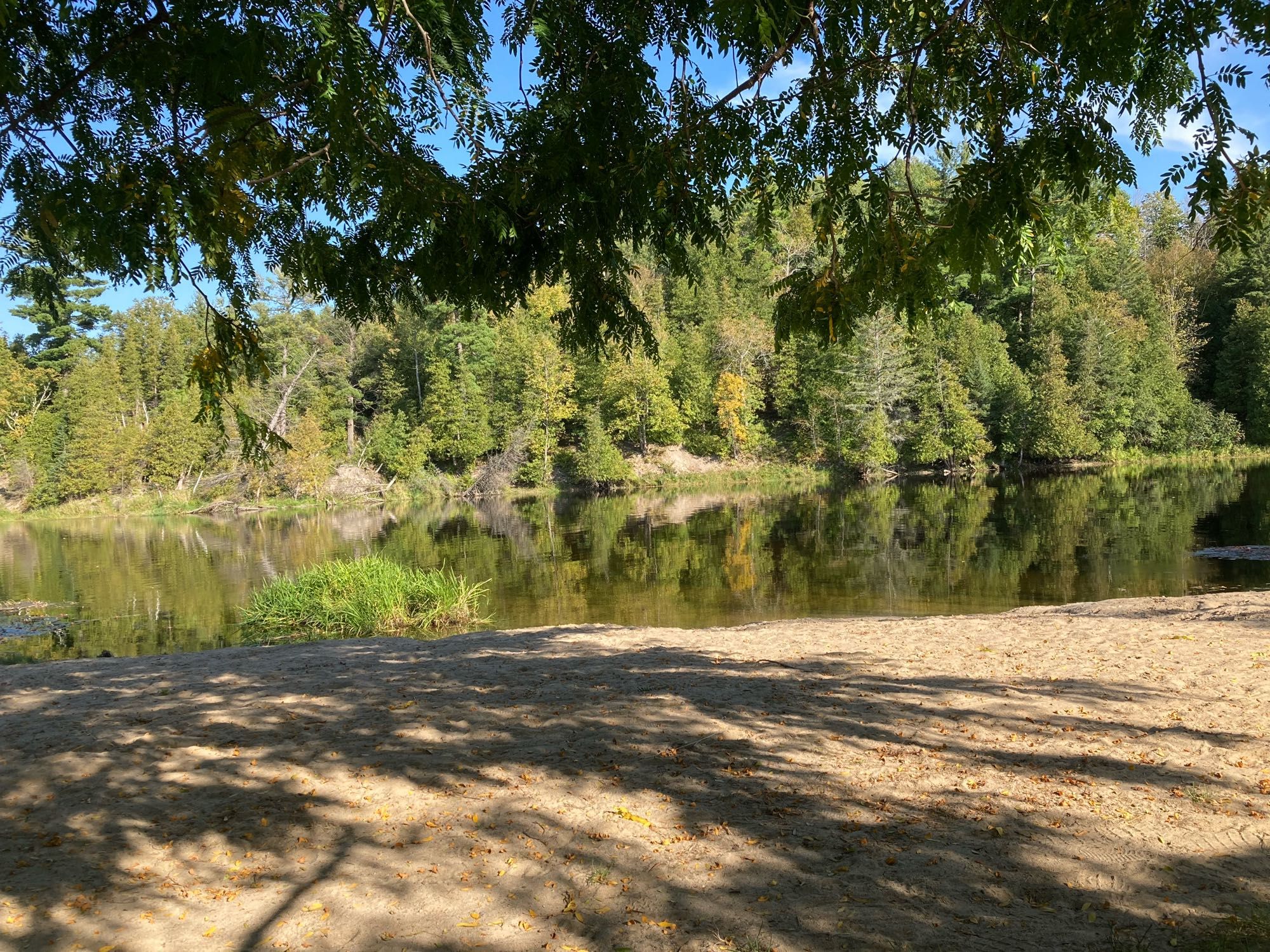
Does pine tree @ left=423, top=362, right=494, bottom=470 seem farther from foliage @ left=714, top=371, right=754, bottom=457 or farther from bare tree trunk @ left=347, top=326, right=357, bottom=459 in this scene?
foliage @ left=714, top=371, right=754, bottom=457

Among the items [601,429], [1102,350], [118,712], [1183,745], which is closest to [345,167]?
[118,712]

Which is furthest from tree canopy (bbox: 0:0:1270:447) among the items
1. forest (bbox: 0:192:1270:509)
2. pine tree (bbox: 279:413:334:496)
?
pine tree (bbox: 279:413:334:496)

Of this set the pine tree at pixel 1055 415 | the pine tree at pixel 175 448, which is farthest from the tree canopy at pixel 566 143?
the pine tree at pixel 175 448

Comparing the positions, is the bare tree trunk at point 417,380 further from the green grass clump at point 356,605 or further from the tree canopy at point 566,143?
the tree canopy at point 566,143

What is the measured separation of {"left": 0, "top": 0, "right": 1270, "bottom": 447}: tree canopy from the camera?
122 inches

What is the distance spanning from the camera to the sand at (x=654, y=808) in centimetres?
293

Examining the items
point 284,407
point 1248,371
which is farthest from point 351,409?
point 1248,371

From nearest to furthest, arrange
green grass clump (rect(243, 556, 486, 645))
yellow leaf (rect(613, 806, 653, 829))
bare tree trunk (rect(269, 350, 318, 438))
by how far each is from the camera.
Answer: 1. yellow leaf (rect(613, 806, 653, 829))
2. green grass clump (rect(243, 556, 486, 645))
3. bare tree trunk (rect(269, 350, 318, 438))

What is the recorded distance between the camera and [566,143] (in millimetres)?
3512

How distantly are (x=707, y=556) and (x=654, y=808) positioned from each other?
15.8 metres

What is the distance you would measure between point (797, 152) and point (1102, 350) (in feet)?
147

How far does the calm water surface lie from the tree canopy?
924 centimetres

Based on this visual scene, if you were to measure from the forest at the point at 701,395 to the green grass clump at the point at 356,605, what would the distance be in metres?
28.1

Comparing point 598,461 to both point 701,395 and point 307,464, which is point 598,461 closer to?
point 701,395
